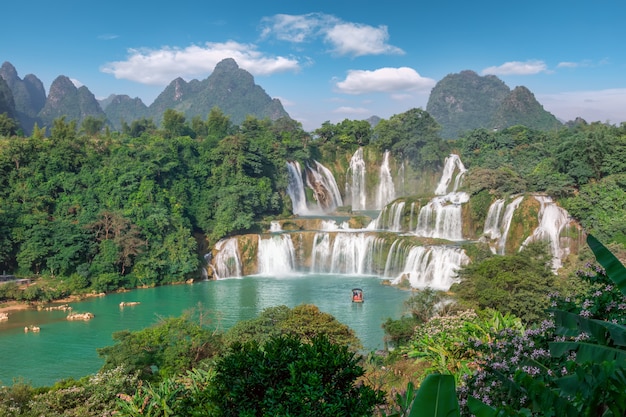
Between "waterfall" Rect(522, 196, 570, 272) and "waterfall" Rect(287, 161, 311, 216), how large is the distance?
14870mm

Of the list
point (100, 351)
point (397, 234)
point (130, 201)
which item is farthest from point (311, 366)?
point (130, 201)

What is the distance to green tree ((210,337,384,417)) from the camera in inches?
138

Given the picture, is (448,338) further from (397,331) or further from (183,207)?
(183,207)

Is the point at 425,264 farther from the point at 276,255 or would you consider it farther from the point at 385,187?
the point at 385,187

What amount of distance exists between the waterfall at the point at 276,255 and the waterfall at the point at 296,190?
8.57m

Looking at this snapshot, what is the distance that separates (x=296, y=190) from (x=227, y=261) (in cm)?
1012

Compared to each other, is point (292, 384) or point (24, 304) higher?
point (292, 384)

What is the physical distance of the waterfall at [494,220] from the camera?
1953 cm

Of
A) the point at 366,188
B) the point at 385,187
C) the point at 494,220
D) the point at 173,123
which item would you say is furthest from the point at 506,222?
the point at 173,123

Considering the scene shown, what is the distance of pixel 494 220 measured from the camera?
19.8 meters

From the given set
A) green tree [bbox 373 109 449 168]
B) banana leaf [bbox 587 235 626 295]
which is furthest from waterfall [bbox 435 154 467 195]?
banana leaf [bbox 587 235 626 295]

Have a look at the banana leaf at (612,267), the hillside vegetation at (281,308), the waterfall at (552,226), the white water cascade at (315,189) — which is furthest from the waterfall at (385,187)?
the banana leaf at (612,267)

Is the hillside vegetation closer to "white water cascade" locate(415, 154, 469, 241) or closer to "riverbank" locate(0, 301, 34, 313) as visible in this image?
"riverbank" locate(0, 301, 34, 313)

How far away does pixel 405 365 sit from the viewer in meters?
7.89
